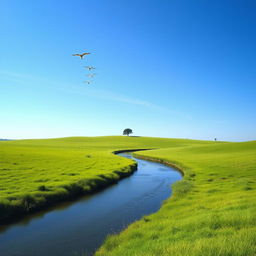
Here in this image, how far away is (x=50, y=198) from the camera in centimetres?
1741

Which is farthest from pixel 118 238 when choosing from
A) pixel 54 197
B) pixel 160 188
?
pixel 160 188

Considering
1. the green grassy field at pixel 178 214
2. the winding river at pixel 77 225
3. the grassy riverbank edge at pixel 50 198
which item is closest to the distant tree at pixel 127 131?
the green grassy field at pixel 178 214

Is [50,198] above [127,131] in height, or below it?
below

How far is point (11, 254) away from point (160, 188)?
55.0 ft

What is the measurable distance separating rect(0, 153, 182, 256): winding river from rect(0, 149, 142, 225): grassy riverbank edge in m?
0.79

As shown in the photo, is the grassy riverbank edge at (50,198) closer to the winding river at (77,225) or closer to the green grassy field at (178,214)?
the green grassy field at (178,214)

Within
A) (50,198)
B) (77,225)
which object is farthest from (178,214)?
(50,198)

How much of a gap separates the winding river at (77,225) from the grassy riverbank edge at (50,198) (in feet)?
2.59

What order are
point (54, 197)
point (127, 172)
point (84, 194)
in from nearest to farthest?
point (54, 197)
point (84, 194)
point (127, 172)

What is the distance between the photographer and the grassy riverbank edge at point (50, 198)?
14102 mm

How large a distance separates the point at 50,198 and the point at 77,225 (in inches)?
210

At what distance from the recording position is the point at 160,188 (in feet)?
78.4

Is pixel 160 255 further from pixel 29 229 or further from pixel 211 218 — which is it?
pixel 29 229

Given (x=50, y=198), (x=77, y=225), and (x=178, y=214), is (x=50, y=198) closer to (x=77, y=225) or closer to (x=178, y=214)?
(x=77, y=225)
